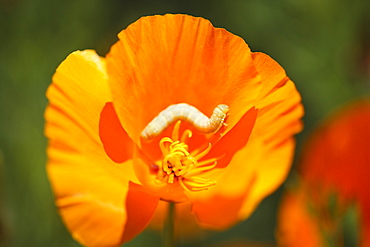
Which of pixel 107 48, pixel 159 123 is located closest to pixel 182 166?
pixel 159 123

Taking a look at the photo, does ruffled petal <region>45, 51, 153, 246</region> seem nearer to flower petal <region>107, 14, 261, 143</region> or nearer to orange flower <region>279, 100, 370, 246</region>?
flower petal <region>107, 14, 261, 143</region>

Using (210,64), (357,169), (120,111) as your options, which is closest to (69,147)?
(120,111)

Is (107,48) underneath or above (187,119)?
above

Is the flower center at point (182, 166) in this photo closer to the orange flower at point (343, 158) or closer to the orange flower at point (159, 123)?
the orange flower at point (159, 123)

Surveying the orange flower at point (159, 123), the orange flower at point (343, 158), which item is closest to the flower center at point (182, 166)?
the orange flower at point (159, 123)

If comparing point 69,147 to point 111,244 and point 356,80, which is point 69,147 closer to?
point 111,244

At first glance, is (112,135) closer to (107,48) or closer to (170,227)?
(170,227)

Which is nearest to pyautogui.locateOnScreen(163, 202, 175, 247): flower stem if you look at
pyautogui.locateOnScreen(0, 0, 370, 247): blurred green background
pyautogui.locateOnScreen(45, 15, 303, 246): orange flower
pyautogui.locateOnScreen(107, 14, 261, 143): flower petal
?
pyautogui.locateOnScreen(45, 15, 303, 246): orange flower
